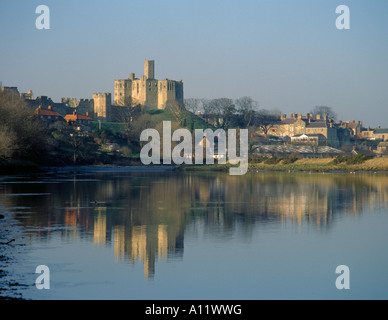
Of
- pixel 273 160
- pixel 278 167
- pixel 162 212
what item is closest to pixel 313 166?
pixel 278 167

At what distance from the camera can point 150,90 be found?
132 metres

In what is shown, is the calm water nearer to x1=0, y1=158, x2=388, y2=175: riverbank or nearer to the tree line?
x1=0, y1=158, x2=388, y2=175: riverbank

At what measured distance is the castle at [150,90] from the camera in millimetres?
130375

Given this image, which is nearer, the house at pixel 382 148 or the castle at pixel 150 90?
the house at pixel 382 148

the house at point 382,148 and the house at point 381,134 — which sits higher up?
the house at point 381,134

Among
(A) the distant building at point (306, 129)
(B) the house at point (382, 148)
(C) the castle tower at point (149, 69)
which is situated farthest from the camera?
(C) the castle tower at point (149, 69)

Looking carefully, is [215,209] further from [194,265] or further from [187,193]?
[194,265]

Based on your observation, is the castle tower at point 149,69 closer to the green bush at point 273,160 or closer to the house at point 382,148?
the house at point 382,148

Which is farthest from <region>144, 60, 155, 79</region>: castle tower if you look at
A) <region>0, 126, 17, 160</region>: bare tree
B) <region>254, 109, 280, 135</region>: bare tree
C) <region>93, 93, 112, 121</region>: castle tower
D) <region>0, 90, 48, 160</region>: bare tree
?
<region>0, 126, 17, 160</region>: bare tree

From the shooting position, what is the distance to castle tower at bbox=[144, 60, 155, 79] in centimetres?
13451

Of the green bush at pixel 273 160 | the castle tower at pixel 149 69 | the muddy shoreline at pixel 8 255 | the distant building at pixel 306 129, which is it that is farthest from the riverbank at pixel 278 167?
the castle tower at pixel 149 69

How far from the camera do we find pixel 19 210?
22.4m

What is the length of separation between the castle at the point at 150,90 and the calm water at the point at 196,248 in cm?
10451

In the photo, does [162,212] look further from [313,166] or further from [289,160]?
[289,160]
